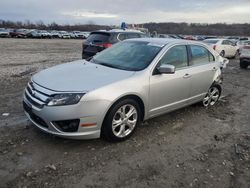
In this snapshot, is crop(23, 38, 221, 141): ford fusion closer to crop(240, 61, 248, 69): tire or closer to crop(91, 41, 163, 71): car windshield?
crop(91, 41, 163, 71): car windshield

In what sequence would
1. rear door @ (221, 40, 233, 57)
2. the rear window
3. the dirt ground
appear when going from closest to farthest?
the dirt ground, the rear window, rear door @ (221, 40, 233, 57)

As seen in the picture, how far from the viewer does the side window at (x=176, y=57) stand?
4.87m

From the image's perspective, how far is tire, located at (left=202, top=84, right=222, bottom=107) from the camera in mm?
6199

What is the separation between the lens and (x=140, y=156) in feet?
12.8

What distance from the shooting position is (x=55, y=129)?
12.4 ft

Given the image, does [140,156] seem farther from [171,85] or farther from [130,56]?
[130,56]

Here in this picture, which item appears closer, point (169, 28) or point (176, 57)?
point (176, 57)

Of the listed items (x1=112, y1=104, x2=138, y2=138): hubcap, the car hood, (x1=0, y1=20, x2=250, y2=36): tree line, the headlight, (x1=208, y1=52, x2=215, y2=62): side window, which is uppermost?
(x1=0, y1=20, x2=250, y2=36): tree line

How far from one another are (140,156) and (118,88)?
1.06 metres

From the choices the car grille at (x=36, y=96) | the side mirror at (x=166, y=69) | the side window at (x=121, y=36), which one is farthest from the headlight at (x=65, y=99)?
the side window at (x=121, y=36)

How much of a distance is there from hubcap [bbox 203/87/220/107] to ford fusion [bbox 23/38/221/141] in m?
0.32

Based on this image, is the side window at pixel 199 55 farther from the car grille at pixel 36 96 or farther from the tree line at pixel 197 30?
the tree line at pixel 197 30

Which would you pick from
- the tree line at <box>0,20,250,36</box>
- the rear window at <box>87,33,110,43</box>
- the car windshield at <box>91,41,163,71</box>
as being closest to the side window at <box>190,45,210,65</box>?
the car windshield at <box>91,41,163,71</box>

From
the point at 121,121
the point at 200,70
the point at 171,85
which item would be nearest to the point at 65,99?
the point at 121,121
